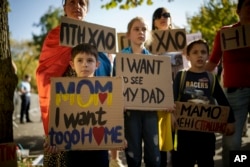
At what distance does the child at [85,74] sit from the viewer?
261 cm

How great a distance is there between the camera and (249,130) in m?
7.85

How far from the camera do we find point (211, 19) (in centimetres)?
1510

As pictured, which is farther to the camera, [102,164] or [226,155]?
[226,155]

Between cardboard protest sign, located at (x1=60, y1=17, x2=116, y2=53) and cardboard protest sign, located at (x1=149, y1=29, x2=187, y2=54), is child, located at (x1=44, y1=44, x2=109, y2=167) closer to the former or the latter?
cardboard protest sign, located at (x1=60, y1=17, x2=116, y2=53)

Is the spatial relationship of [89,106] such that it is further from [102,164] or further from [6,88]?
[6,88]

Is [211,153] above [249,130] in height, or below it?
above

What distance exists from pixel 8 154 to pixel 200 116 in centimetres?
188

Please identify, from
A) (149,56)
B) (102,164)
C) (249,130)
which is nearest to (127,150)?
(102,164)

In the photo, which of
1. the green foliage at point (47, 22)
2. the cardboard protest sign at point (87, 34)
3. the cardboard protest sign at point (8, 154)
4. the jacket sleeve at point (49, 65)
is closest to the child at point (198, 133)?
the cardboard protest sign at point (87, 34)

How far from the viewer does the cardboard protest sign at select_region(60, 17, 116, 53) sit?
297cm

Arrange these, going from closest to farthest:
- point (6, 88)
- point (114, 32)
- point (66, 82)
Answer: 1. point (66, 82)
2. point (6, 88)
3. point (114, 32)

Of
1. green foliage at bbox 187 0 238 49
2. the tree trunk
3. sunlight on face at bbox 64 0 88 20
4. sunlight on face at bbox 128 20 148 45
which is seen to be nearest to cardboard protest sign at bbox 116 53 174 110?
sunlight on face at bbox 128 20 148 45

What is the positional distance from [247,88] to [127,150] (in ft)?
4.58

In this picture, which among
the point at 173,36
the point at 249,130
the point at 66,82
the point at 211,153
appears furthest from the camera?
the point at 249,130
